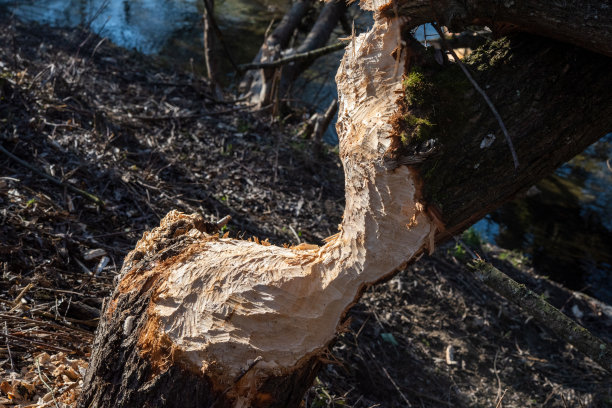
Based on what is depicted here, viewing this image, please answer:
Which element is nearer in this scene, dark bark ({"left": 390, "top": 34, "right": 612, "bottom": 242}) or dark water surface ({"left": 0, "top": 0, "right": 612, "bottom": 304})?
dark bark ({"left": 390, "top": 34, "right": 612, "bottom": 242})

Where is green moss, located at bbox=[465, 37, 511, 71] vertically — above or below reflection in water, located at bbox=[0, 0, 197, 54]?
below

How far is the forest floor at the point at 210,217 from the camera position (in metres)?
2.47

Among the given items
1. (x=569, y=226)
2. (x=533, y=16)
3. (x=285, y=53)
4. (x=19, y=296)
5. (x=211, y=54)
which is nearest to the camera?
(x=533, y=16)

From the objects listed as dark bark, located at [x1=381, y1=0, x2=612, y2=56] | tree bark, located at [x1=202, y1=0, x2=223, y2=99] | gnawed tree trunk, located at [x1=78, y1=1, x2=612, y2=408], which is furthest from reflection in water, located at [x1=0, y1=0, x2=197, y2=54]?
dark bark, located at [x1=381, y1=0, x2=612, y2=56]

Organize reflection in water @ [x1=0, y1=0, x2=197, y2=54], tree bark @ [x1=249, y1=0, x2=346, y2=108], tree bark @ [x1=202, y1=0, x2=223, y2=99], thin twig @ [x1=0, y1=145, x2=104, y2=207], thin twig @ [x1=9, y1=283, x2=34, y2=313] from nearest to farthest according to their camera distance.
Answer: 1. thin twig @ [x1=9, y1=283, x2=34, y2=313]
2. thin twig @ [x1=0, y1=145, x2=104, y2=207]
3. tree bark @ [x1=202, y1=0, x2=223, y2=99]
4. tree bark @ [x1=249, y1=0, x2=346, y2=108]
5. reflection in water @ [x1=0, y1=0, x2=197, y2=54]

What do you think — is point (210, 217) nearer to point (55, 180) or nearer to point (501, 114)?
point (55, 180)

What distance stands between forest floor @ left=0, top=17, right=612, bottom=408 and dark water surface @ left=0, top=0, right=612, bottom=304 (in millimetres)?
950

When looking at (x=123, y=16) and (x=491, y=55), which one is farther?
(x=123, y=16)

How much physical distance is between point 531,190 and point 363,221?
19.9 ft

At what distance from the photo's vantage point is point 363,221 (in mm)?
1764

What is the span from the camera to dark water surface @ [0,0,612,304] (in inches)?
228

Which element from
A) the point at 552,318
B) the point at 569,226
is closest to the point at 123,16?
the point at 569,226

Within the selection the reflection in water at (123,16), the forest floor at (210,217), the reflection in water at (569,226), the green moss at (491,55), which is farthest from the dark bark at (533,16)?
the reflection in water at (123,16)

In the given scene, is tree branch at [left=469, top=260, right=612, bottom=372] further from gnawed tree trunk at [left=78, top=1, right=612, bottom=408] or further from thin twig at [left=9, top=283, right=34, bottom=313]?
thin twig at [left=9, top=283, right=34, bottom=313]
